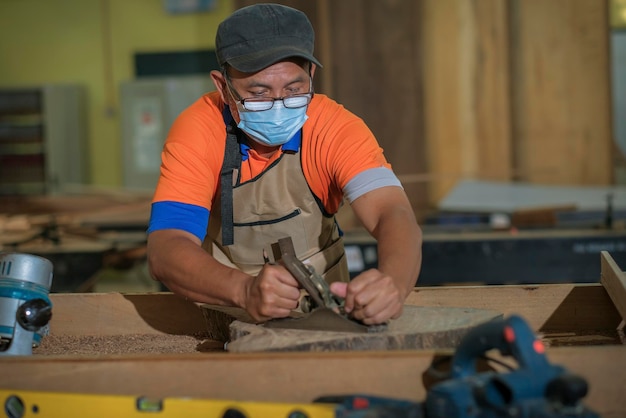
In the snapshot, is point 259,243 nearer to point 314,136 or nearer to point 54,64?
point 314,136

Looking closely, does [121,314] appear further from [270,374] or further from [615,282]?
[615,282]

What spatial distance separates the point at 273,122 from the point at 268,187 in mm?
232

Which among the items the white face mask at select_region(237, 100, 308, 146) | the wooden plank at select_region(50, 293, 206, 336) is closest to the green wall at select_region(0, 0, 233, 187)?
the wooden plank at select_region(50, 293, 206, 336)

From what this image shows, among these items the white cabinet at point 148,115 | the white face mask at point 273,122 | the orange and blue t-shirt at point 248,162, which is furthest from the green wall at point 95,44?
the white face mask at point 273,122

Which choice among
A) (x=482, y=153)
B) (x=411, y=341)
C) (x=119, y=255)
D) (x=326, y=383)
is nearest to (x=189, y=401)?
(x=326, y=383)

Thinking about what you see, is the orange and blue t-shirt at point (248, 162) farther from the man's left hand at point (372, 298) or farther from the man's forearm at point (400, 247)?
the man's left hand at point (372, 298)

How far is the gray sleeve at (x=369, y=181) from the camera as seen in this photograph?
2.39m

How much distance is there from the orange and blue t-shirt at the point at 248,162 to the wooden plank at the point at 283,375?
604mm

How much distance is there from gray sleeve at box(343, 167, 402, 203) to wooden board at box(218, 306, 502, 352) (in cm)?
42

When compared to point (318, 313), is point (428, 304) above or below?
below

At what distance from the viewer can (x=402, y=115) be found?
8133 millimetres

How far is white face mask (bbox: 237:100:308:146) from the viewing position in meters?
2.40

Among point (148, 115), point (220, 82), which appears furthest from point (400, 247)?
point (148, 115)

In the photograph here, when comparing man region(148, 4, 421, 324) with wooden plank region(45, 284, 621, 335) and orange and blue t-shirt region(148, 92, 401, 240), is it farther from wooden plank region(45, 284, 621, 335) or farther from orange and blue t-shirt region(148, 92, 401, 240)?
wooden plank region(45, 284, 621, 335)
